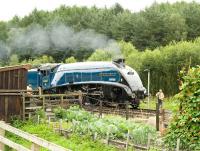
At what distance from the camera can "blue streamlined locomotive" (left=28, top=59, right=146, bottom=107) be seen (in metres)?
29.4

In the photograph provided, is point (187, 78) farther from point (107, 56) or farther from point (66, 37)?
point (66, 37)

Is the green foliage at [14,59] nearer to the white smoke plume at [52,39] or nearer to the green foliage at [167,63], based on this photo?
the white smoke plume at [52,39]

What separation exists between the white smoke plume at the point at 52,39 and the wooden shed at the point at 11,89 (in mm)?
34162

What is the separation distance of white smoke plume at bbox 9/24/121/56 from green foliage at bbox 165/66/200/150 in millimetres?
44086

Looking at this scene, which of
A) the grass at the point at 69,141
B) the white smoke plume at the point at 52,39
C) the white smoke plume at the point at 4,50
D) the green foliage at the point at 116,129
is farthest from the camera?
the white smoke plume at the point at 4,50

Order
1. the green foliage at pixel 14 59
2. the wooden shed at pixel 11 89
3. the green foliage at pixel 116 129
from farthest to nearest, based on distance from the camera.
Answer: the green foliage at pixel 14 59 < the wooden shed at pixel 11 89 < the green foliage at pixel 116 129

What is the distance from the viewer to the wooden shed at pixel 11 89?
2189 cm

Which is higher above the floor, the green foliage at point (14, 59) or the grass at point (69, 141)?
the green foliage at point (14, 59)

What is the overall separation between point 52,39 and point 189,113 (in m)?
47.4

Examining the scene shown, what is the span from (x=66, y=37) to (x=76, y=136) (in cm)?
4262

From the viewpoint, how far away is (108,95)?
29.7m

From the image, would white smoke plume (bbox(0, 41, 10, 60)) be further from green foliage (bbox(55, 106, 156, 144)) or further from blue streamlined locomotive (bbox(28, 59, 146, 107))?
green foliage (bbox(55, 106, 156, 144))

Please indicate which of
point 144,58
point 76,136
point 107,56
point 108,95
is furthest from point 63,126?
point 107,56

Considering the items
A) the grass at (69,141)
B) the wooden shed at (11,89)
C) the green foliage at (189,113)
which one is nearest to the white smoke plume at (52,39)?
the wooden shed at (11,89)
